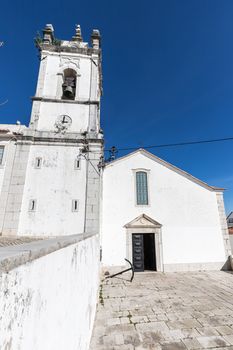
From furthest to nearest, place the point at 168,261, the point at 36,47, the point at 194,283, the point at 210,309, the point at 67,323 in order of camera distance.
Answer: the point at 36,47 < the point at 168,261 < the point at 194,283 < the point at 210,309 < the point at 67,323

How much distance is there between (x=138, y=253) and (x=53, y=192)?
19.8 ft

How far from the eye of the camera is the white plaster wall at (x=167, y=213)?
1029 cm

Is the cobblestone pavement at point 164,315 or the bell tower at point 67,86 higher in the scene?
the bell tower at point 67,86

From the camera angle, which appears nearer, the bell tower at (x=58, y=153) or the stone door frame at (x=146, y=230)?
the bell tower at (x=58, y=153)

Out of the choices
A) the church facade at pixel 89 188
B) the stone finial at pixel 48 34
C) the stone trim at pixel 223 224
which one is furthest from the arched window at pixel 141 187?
the stone finial at pixel 48 34

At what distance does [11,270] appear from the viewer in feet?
2.79

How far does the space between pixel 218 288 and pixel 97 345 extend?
609 cm

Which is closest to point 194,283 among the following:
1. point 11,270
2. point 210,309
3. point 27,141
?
point 210,309

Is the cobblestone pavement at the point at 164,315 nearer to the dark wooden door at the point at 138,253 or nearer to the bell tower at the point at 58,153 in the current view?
the dark wooden door at the point at 138,253

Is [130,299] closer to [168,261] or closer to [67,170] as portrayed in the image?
[168,261]

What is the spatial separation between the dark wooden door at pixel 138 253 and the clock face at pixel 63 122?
757 centimetres

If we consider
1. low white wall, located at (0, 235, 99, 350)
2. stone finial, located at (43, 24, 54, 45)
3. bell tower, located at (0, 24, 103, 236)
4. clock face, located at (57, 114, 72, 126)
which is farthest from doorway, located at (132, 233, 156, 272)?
stone finial, located at (43, 24, 54, 45)

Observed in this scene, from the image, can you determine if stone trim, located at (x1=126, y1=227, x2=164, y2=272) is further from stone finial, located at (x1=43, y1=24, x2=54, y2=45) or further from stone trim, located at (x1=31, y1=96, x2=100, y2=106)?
stone finial, located at (x1=43, y1=24, x2=54, y2=45)

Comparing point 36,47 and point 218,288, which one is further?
point 36,47
